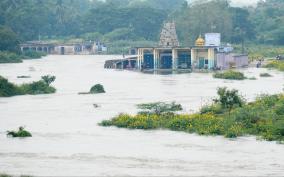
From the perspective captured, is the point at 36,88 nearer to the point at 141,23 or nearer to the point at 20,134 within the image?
the point at 20,134

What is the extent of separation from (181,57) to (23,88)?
25.1m

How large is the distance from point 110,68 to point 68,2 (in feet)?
204

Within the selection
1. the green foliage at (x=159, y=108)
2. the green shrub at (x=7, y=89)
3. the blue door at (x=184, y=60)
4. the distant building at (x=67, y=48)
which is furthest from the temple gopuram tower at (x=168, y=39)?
the green foliage at (x=159, y=108)

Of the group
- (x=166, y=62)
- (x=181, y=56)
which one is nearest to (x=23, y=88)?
(x=181, y=56)

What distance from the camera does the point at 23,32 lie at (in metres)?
101

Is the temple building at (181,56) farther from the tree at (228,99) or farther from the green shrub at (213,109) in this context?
the tree at (228,99)

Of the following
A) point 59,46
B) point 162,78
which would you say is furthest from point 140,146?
point 59,46

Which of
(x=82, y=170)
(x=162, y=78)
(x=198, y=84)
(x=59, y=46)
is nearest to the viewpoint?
(x=82, y=170)

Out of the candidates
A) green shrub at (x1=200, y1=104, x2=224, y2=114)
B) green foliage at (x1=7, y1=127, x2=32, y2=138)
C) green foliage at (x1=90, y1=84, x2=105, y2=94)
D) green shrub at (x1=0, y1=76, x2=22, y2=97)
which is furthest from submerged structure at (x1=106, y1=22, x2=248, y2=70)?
green foliage at (x1=7, y1=127, x2=32, y2=138)

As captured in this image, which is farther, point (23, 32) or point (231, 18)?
point (23, 32)

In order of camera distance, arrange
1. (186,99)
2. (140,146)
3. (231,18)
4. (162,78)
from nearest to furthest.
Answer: (140,146)
(186,99)
(162,78)
(231,18)

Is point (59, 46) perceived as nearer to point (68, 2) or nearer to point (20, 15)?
point (20, 15)

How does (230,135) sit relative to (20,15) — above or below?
below

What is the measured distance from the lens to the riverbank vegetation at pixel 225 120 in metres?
27.1
